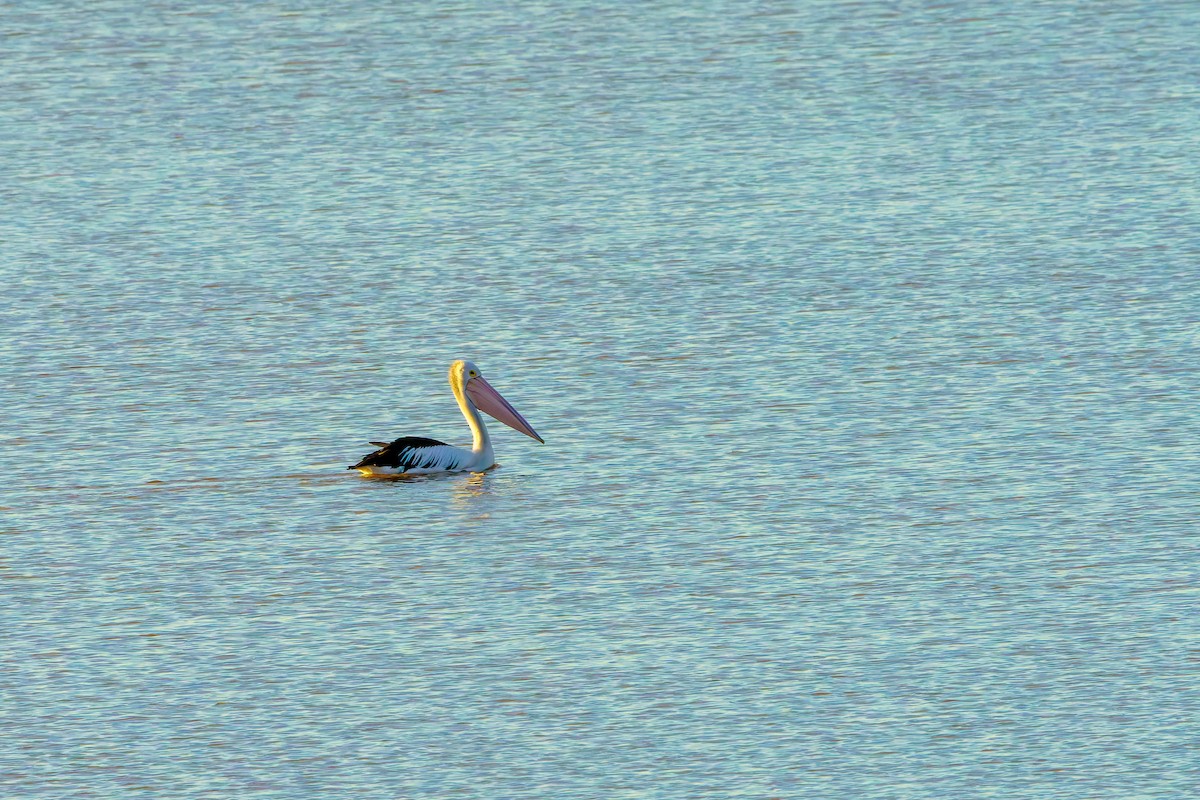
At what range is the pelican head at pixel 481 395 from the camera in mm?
11641

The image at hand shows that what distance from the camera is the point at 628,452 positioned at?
443 inches

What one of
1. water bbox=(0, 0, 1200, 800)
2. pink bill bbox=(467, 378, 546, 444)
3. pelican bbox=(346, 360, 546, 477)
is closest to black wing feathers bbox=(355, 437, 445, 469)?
pelican bbox=(346, 360, 546, 477)

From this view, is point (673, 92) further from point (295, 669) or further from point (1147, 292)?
point (295, 669)

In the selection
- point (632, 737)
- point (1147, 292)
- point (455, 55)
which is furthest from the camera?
point (455, 55)

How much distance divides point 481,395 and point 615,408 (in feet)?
1.96

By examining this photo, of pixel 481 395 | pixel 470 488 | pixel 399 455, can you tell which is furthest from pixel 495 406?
pixel 399 455

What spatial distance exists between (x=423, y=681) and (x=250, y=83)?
11.6 m

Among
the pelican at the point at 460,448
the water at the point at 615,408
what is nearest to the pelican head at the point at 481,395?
the pelican at the point at 460,448

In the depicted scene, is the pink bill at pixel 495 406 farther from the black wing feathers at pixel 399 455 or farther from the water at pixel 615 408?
the black wing feathers at pixel 399 455

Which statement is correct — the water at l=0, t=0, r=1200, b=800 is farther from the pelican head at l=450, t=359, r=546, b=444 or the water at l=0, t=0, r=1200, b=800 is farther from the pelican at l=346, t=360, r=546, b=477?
the pelican head at l=450, t=359, r=546, b=444

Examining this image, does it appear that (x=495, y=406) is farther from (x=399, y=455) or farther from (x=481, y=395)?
(x=399, y=455)

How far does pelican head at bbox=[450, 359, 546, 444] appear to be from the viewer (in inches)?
458

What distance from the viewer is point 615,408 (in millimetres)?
11930

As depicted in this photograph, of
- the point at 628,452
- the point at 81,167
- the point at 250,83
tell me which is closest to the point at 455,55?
the point at 250,83
